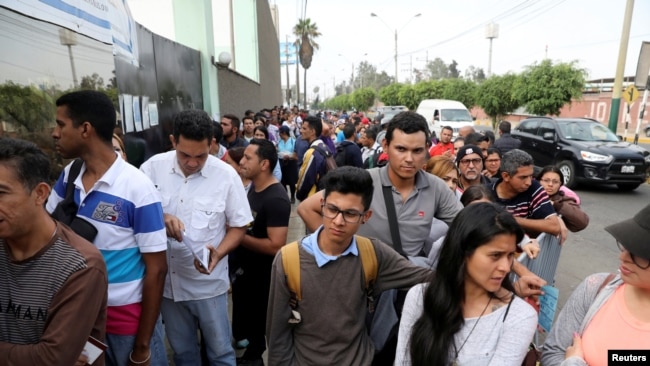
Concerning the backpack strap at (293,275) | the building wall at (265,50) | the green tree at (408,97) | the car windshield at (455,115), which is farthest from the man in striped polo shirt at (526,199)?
the green tree at (408,97)

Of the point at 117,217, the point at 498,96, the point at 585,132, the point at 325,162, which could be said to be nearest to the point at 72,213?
the point at 117,217

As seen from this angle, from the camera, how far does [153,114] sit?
554 centimetres

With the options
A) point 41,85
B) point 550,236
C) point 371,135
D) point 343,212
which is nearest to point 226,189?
point 343,212

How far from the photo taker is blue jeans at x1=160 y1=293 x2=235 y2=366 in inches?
98.3

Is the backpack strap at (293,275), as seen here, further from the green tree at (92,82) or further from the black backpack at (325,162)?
the black backpack at (325,162)

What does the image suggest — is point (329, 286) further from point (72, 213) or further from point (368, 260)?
point (72, 213)

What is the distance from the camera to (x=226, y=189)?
248cm

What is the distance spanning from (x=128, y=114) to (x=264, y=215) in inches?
100.0

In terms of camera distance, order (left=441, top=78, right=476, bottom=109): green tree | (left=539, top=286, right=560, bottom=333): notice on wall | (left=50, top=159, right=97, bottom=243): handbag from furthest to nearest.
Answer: (left=441, top=78, right=476, bottom=109): green tree < (left=539, top=286, right=560, bottom=333): notice on wall < (left=50, top=159, right=97, bottom=243): handbag

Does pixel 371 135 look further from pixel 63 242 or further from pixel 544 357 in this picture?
pixel 63 242

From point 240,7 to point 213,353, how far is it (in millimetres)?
15993

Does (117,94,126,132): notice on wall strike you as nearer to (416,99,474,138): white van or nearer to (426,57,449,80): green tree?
(416,99,474,138): white van

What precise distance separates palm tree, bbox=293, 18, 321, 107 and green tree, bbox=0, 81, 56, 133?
50.7m

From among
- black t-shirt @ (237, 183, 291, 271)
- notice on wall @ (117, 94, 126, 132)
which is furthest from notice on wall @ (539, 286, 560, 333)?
notice on wall @ (117, 94, 126, 132)
